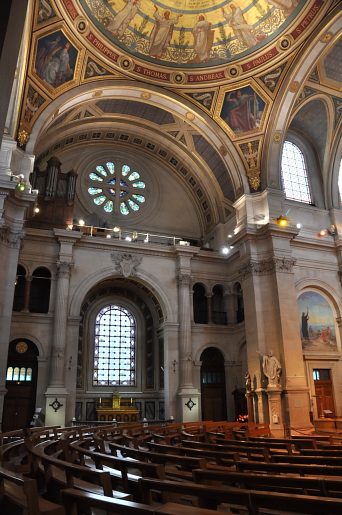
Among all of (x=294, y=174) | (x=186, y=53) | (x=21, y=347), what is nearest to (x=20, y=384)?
(x=21, y=347)

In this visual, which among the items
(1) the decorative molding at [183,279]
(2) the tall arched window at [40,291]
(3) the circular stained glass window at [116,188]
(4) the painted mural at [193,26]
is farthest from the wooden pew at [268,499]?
(3) the circular stained glass window at [116,188]

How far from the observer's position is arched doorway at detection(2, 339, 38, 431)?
17.0 metres

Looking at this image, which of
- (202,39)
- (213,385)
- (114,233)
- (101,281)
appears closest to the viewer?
(202,39)

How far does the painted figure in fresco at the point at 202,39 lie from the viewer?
61.6 ft

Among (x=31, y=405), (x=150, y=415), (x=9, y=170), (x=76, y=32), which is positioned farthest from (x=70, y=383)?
(x=76, y=32)

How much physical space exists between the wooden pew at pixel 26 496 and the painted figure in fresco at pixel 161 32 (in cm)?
1926

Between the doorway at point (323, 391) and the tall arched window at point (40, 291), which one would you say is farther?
the tall arched window at point (40, 291)

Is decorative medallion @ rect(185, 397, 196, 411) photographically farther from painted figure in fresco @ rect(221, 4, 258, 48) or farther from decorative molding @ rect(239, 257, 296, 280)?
painted figure in fresco @ rect(221, 4, 258, 48)

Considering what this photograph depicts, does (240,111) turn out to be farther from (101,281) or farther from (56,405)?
(56,405)

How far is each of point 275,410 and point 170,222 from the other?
11993 mm

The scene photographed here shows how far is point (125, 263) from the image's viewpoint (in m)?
20.0

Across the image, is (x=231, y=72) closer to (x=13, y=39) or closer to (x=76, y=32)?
(x=76, y=32)

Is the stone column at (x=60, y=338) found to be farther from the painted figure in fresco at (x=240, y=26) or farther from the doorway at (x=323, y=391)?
the painted figure in fresco at (x=240, y=26)

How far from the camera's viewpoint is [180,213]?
24.7 m
